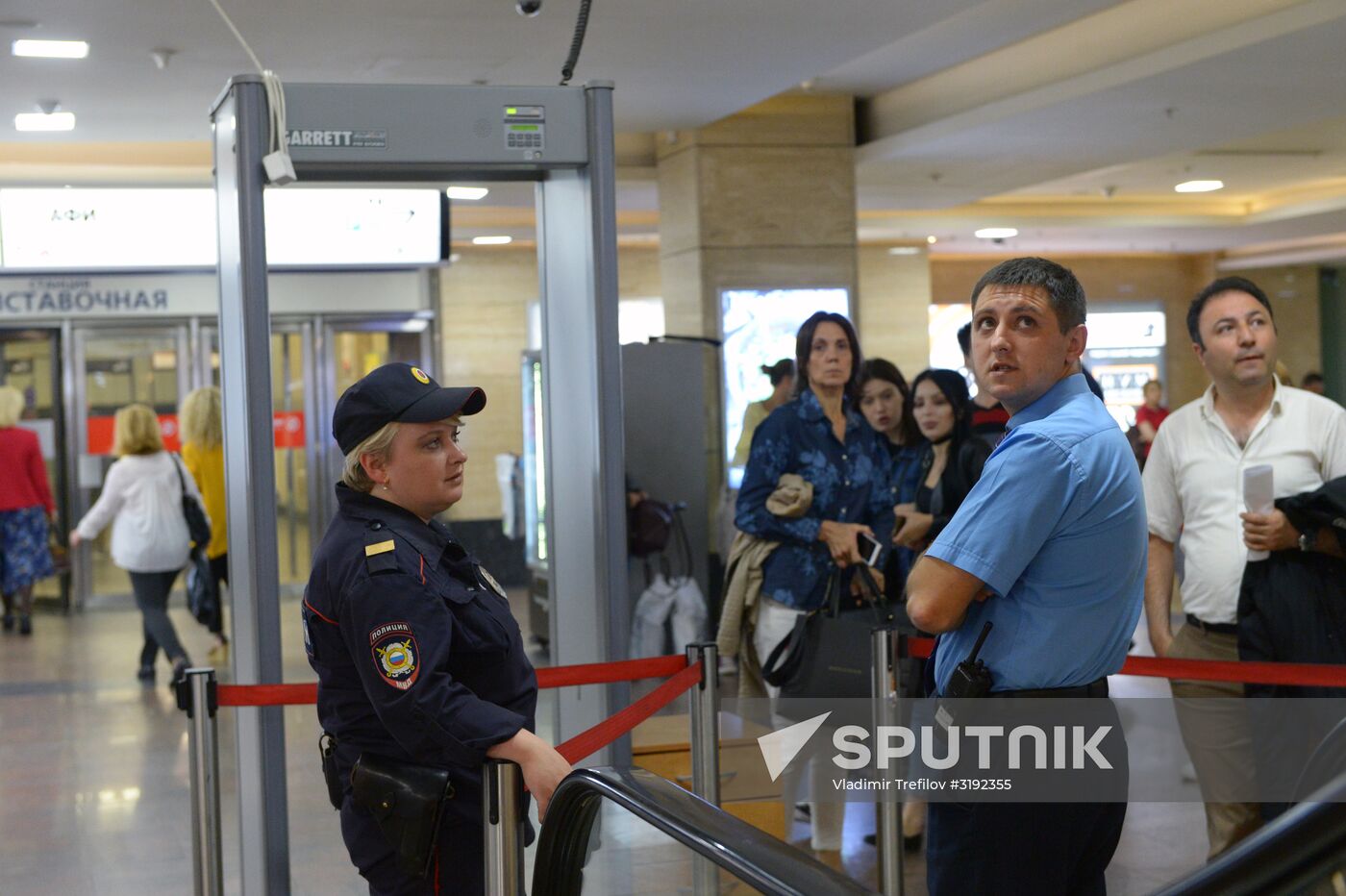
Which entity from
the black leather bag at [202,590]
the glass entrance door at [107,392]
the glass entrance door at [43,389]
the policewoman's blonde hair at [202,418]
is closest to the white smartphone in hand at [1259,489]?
the black leather bag at [202,590]

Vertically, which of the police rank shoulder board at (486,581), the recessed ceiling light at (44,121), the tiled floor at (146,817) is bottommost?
the tiled floor at (146,817)

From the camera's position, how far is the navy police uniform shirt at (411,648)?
223 cm

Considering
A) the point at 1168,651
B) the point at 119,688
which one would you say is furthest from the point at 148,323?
the point at 1168,651

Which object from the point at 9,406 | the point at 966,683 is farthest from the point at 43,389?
the point at 966,683

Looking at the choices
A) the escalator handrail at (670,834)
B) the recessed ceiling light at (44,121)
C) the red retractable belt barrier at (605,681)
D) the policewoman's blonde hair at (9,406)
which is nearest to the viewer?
the escalator handrail at (670,834)

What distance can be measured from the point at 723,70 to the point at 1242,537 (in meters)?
4.74

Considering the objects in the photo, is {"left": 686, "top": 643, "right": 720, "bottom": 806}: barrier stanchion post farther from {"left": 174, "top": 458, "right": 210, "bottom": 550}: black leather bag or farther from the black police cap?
{"left": 174, "top": 458, "right": 210, "bottom": 550}: black leather bag

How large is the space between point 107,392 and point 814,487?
32.1ft

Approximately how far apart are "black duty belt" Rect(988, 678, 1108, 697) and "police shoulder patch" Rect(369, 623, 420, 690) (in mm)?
970

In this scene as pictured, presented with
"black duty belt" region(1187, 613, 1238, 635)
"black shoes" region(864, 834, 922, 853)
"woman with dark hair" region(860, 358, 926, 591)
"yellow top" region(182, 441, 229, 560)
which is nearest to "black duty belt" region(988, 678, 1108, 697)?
"black duty belt" region(1187, 613, 1238, 635)

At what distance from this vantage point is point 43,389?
12.6 metres

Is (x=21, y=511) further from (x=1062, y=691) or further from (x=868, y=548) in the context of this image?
(x=1062, y=691)

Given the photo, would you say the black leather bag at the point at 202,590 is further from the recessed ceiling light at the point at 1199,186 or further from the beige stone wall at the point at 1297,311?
the beige stone wall at the point at 1297,311

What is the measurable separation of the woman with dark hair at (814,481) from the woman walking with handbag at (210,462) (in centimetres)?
512
